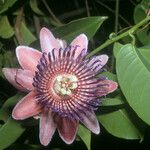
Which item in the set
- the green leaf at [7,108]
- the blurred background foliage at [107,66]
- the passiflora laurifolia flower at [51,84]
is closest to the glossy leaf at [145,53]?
the blurred background foliage at [107,66]

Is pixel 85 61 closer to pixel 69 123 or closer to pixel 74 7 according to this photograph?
pixel 69 123

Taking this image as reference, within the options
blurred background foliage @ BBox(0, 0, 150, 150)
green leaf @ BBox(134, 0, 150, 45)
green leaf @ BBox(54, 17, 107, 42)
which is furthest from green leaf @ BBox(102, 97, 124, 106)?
green leaf @ BBox(134, 0, 150, 45)

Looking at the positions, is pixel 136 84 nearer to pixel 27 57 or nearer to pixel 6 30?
pixel 27 57

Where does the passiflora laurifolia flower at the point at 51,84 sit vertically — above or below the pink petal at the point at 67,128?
above

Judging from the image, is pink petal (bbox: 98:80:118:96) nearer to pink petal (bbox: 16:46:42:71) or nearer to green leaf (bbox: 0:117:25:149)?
pink petal (bbox: 16:46:42:71)

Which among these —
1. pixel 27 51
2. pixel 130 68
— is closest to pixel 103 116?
pixel 130 68

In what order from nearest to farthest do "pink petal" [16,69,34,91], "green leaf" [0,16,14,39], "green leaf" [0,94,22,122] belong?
"pink petal" [16,69,34,91], "green leaf" [0,94,22,122], "green leaf" [0,16,14,39]

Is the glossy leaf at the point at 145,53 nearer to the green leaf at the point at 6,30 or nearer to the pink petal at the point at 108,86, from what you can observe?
the pink petal at the point at 108,86
